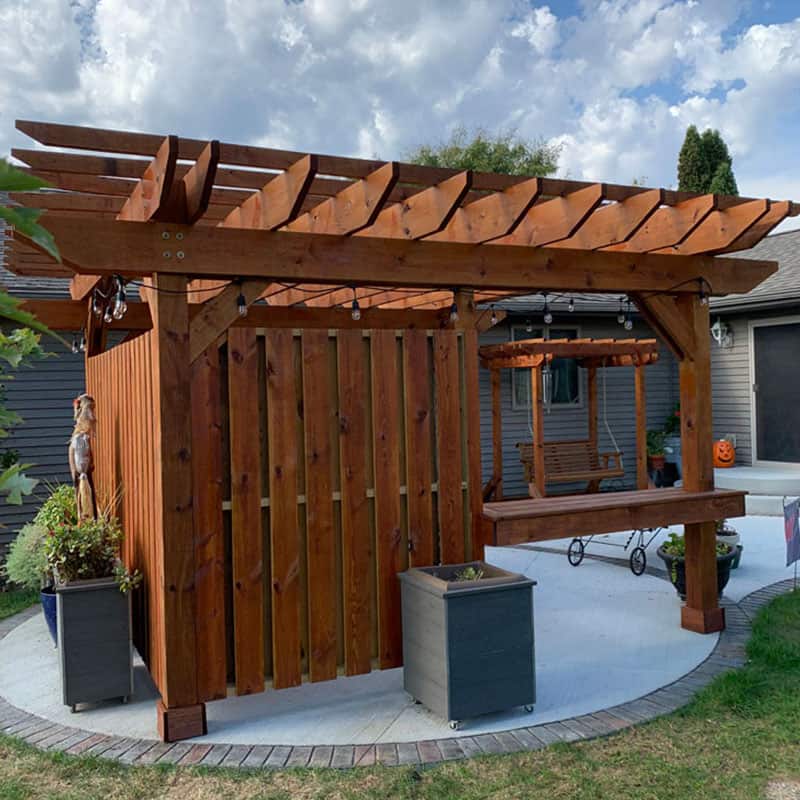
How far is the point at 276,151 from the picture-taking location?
11.4 feet

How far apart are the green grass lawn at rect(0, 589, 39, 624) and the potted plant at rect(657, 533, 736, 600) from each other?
16.4 ft

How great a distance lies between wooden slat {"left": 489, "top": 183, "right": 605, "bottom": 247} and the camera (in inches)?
153

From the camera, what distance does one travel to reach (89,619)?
407 cm

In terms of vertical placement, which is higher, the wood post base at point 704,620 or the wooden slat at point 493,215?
the wooden slat at point 493,215

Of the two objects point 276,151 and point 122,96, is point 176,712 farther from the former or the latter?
point 122,96

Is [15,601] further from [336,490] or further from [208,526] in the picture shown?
[336,490]

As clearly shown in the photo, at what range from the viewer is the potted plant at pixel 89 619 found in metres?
4.04

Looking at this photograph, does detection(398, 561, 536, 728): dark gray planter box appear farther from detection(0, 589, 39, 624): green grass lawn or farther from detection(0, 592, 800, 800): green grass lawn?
detection(0, 589, 39, 624): green grass lawn

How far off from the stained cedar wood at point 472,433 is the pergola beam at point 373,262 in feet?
1.29

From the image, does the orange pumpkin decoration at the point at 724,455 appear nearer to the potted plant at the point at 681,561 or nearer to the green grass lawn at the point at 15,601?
the potted plant at the point at 681,561

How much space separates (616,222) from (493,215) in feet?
2.47

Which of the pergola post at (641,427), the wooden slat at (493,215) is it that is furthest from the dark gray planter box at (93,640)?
the pergola post at (641,427)

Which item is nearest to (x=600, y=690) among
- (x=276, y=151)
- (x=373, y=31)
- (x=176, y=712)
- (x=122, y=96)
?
(x=176, y=712)

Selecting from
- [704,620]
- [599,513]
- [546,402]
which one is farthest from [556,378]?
[599,513]
